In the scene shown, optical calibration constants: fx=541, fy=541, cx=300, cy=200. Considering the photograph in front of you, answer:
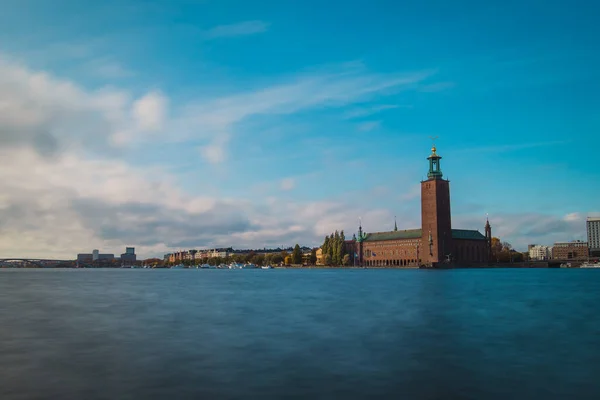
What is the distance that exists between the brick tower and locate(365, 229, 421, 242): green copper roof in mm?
10320

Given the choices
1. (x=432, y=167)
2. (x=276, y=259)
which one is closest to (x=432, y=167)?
(x=432, y=167)

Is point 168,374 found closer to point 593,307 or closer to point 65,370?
point 65,370

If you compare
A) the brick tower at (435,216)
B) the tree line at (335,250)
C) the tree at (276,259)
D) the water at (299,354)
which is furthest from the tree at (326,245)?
the water at (299,354)

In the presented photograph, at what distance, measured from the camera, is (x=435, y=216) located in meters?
122

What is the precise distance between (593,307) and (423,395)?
2412cm

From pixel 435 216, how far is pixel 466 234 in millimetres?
20294

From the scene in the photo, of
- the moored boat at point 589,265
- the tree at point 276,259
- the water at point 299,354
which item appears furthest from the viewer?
the tree at point 276,259

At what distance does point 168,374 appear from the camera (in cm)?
1212

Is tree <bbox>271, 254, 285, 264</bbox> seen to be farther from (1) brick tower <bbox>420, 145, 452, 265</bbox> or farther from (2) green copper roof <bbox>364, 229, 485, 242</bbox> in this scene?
(1) brick tower <bbox>420, 145, 452, 265</bbox>

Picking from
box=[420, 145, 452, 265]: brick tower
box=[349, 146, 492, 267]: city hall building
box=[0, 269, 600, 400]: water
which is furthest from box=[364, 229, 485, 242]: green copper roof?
box=[0, 269, 600, 400]: water

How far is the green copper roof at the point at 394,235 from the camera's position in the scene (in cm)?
13725

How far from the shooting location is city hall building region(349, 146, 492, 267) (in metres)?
123

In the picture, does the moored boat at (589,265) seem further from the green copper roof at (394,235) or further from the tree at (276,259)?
the tree at (276,259)

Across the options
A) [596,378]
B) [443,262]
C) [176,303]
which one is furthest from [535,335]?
[443,262]
